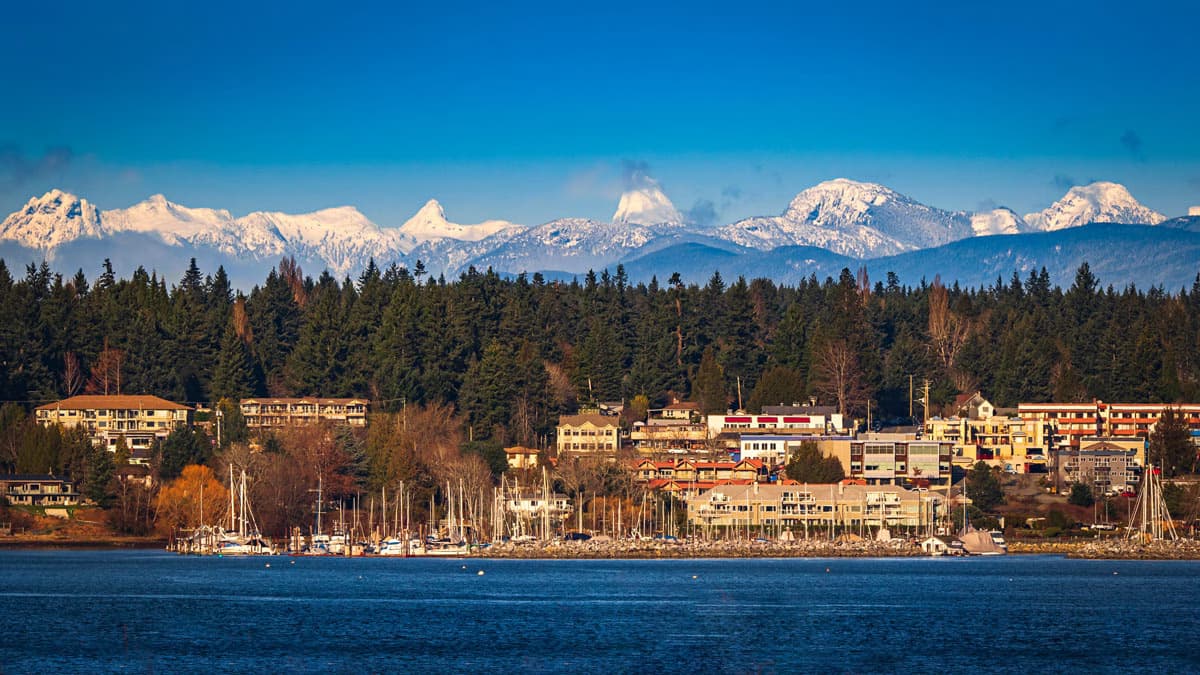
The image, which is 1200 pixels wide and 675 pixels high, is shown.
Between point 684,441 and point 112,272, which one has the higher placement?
point 112,272

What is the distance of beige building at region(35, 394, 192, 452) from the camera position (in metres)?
130

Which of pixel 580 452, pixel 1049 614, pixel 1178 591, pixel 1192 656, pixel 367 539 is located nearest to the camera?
pixel 1192 656

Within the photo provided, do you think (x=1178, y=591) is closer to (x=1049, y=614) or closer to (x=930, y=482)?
(x=1049, y=614)

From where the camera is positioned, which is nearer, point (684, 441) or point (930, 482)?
point (930, 482)

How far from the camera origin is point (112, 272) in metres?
168

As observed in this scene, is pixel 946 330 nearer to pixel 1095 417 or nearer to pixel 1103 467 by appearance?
pixel 1095 417

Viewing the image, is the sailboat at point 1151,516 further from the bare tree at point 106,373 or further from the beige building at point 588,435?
the bare tree at point 106,373

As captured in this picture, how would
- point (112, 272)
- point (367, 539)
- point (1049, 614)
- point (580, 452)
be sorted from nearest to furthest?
1. point (1049, 614)
2. point (367, 539)
3. point (580, 452)
4. point (112, 272)

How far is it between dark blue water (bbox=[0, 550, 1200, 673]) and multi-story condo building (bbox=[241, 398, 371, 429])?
33.2 m

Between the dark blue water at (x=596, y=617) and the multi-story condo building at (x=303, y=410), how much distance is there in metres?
33.2

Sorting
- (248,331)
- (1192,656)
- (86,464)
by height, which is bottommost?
(1192,656)

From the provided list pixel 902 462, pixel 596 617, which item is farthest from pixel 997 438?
pixel 596 617

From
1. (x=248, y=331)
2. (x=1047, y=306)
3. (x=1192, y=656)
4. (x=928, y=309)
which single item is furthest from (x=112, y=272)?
(x=1192, y=656)

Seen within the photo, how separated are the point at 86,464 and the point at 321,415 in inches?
841
